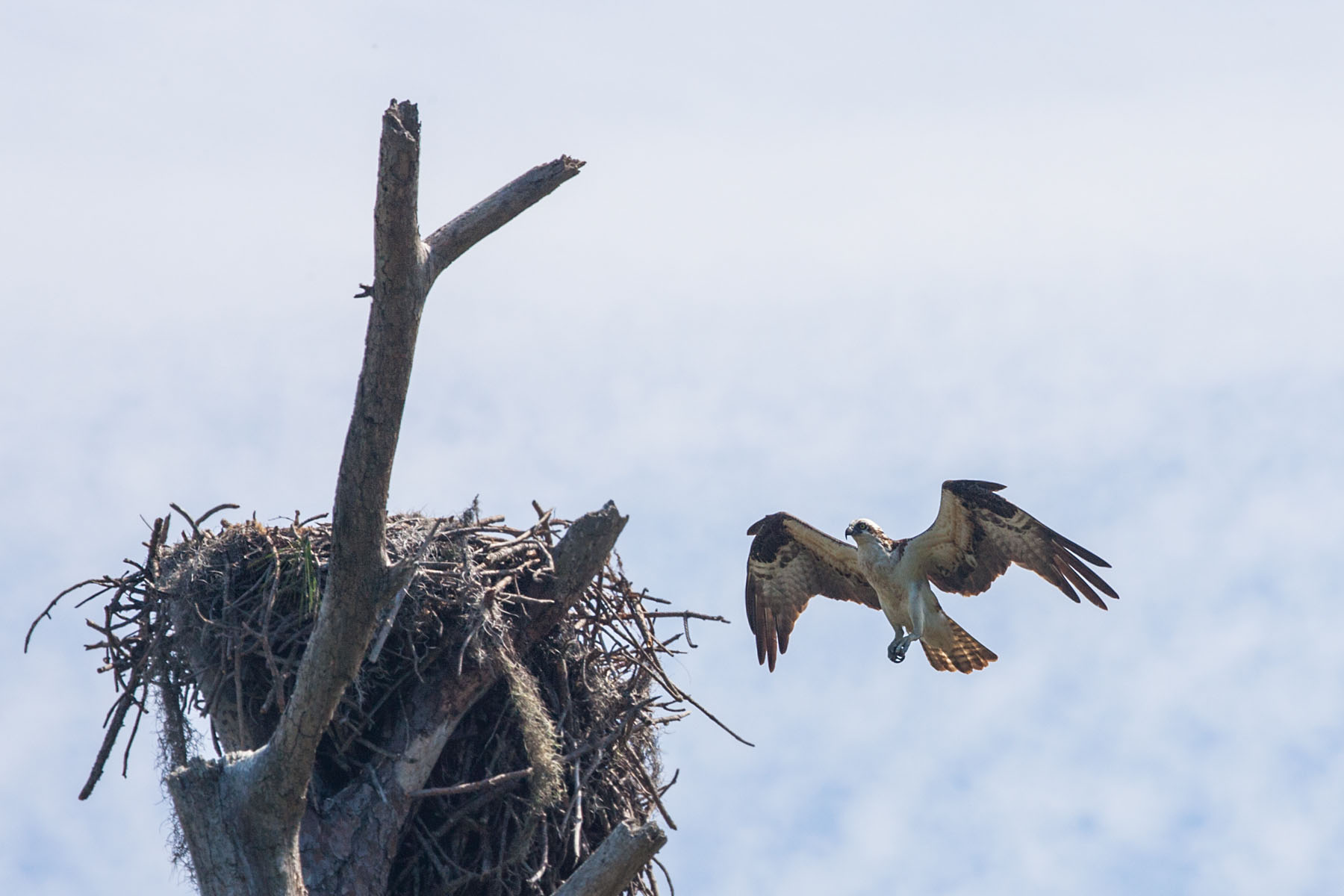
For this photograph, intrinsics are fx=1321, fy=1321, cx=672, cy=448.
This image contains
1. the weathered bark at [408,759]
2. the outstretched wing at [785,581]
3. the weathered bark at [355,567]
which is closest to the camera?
the weathered bark at [355,567]

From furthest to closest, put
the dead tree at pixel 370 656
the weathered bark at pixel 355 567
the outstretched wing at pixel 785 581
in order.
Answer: the outstretched wing at pixel 785 581, the dead tree at pixel 370 656, the weathered bark at pixel 355 567

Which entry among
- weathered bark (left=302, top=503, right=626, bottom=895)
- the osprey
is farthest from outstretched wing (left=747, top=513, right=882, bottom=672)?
weathered bark (left=302, top=503, right=626, bottom=895)

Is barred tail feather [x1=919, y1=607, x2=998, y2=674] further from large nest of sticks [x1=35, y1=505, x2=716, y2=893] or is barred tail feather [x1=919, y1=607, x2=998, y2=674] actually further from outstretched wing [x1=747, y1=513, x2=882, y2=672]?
large nest of sticks [x1=35, y1=505, x2=716, y2=893]

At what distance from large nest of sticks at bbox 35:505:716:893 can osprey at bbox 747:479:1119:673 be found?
2687 mm

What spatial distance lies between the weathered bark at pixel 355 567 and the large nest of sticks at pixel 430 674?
117cm

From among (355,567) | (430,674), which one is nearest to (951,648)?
(430,674)

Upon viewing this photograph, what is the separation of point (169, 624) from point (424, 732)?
1.40m

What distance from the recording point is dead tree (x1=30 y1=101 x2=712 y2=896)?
179 inches

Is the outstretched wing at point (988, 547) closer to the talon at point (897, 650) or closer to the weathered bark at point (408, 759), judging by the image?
the talon at point (897, 650)

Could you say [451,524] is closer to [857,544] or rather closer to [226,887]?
[226,887]

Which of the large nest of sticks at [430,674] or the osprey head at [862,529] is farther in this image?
the osprey head at [862,529]

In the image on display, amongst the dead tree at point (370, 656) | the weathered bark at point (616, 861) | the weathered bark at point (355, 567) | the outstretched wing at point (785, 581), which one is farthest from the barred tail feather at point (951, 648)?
the weathered bark at point (355, 567)

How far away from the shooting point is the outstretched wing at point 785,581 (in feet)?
32.0

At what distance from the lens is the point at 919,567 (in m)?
9.22
